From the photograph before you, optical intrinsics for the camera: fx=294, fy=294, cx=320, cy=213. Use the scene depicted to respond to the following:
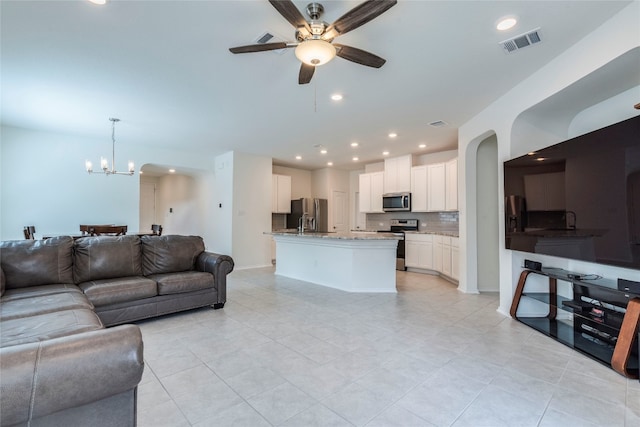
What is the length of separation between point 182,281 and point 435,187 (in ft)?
16.6

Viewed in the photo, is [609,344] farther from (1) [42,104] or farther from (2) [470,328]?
(1) [42,104]

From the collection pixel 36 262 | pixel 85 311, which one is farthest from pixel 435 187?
pixel 36 262

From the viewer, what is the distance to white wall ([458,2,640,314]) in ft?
7.50

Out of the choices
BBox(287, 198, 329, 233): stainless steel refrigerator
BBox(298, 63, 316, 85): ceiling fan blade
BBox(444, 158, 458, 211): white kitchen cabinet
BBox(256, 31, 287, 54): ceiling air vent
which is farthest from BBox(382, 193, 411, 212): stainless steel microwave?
BBox(256, 31, 287, 54): ceiling air vent

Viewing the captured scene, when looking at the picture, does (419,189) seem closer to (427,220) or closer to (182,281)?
(427,220)

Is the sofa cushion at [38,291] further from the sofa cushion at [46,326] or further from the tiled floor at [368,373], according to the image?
the tiled floor at [368,373]

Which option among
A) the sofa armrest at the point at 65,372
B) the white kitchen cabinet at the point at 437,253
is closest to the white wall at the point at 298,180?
the white kitchen cabinet at the point at 437,253

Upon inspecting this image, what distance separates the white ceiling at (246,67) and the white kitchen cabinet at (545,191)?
1123 millimetres

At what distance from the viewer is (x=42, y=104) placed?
13.1ft

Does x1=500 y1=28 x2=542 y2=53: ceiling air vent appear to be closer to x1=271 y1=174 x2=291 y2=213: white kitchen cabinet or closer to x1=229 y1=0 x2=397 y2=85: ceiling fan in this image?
x1=229 y1=0 x2=397 y2=85: ceiling fan

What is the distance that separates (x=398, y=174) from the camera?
697cm

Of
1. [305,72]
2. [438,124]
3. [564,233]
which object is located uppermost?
[438,124]

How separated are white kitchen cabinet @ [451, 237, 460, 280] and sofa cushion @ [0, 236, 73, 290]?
5.49 m

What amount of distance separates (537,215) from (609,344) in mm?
1283
